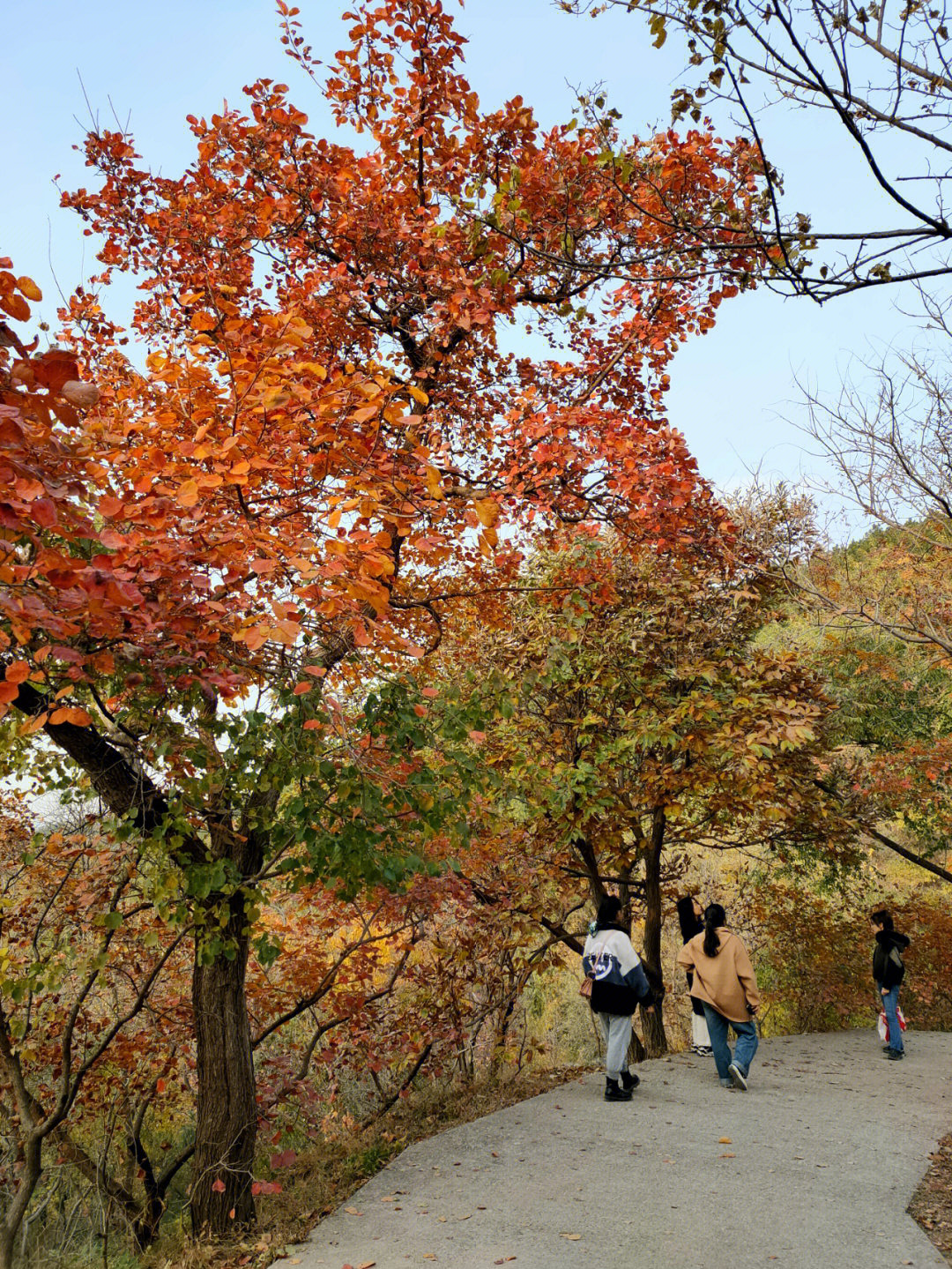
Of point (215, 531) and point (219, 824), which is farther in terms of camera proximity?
point (219, 824)

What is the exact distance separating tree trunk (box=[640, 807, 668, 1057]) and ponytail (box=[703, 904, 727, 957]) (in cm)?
171

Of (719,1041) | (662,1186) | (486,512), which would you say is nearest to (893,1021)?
(719,1041)

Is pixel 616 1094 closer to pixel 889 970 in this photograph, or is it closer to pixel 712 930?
pixel 712 930

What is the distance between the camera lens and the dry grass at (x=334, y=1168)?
420cm

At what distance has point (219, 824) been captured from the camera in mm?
4707

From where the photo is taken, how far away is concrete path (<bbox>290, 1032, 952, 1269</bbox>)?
12.4 ft

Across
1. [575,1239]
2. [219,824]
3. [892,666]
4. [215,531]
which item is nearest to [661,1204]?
[575,1239]

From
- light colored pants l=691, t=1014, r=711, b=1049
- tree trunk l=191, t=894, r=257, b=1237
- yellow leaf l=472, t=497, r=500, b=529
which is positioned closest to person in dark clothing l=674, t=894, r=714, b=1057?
light colored pants l=691, t=1014, r=711, b=1049

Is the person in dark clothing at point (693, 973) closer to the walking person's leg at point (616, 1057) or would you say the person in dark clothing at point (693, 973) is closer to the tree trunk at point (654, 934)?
the tree trunk at point (654, 934)

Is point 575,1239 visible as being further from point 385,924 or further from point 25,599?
point 25,599

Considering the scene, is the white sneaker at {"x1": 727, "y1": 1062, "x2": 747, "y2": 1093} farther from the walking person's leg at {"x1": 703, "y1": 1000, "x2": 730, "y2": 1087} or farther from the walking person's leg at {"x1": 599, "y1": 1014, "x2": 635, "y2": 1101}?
the walking person's leg at {"x1": 599, "y1": 1014, "x2": 635, "y2": 1101}

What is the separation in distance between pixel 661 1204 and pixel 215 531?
4.08m

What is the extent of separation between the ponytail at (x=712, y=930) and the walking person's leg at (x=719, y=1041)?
40 cm

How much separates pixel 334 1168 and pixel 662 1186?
226 cm
